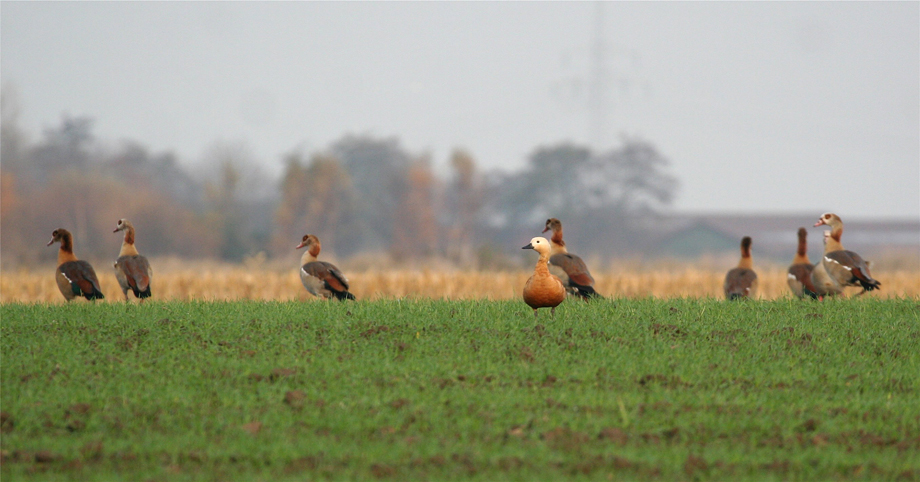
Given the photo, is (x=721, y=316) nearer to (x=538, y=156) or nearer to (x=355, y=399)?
(x=355, y=399)

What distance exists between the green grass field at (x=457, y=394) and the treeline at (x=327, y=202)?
30710mm

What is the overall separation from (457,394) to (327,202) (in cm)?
5405

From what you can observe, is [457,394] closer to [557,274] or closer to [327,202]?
[557,274]

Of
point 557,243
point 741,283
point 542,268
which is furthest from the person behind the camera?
point 741,283

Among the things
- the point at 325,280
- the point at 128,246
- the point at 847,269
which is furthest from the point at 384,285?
the point at 847,269

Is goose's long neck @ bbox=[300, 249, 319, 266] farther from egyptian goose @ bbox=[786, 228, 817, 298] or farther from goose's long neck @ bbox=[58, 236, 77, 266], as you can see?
egyptian goose @ bbox=[786, 228, 817, 298]

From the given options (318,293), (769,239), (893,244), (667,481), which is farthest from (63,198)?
(893,244)

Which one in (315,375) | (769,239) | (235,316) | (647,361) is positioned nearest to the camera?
(315,375)

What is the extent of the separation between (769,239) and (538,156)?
781 inches

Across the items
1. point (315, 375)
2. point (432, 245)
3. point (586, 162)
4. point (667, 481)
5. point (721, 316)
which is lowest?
point (667, 481)

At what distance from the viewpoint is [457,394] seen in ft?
29.0

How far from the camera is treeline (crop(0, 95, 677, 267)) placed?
49.2 m

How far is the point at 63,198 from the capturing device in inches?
1924

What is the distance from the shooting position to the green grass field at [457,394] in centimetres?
734
